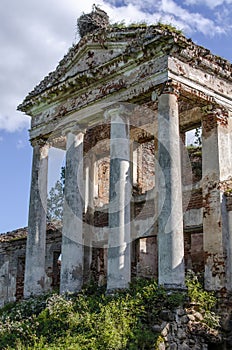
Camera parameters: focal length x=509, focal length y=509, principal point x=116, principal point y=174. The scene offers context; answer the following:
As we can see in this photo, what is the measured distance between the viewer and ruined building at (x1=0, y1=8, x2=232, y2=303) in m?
10.1

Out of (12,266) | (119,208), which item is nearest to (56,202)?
(12,266)

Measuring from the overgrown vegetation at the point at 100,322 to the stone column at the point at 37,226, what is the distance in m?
1.95

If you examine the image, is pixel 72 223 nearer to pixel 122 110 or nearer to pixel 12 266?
pixel 122 110

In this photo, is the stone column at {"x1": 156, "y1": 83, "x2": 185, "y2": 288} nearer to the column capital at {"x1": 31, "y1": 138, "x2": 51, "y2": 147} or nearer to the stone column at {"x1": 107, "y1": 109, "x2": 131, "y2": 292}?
the stone column at {"x1": 107, "y1": 109, "x2": 131, "y2": 292}

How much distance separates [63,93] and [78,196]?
2.66 m

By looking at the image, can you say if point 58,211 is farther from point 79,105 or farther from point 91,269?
point 79,105

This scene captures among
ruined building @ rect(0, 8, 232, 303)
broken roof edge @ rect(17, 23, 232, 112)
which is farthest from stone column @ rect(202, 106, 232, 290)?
broken roof edge @ rect(17, 23, 232, 112)

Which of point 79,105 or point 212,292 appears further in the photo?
point 79,105

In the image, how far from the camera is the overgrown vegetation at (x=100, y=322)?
8070 millimetres

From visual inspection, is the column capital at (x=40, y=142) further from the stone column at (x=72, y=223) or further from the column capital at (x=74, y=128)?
the stone column at (x=72, y=223)

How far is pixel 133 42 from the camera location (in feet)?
35.3

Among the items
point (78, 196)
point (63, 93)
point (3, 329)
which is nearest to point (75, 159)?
point (78, 196)

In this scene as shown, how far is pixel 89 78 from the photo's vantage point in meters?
11.8

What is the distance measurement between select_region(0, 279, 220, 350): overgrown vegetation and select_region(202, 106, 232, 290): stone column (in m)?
0.54
